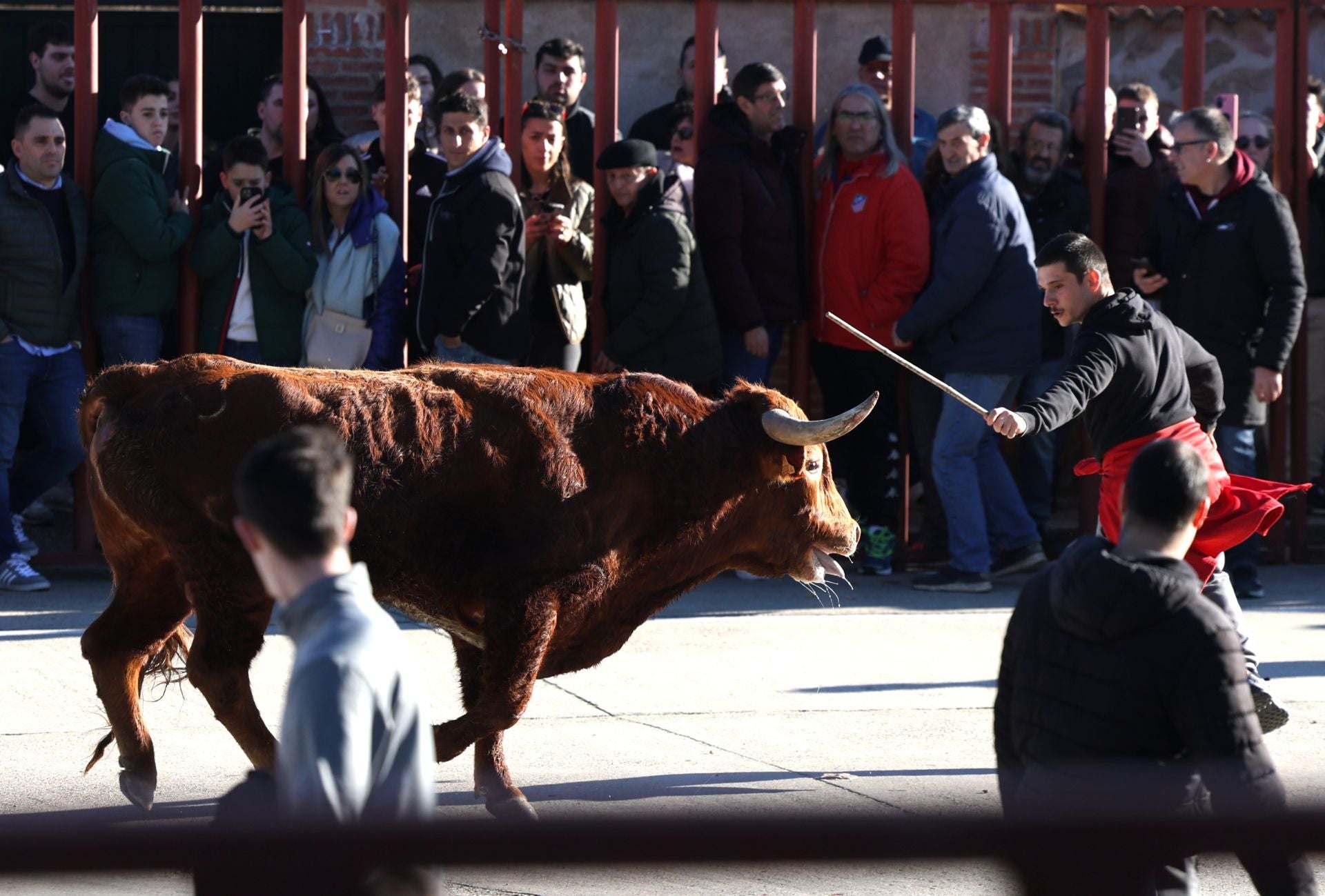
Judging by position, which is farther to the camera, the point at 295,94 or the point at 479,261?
the point at 295,94

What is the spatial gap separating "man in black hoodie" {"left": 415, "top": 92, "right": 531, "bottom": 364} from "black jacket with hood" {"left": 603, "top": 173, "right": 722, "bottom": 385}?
0.52 m

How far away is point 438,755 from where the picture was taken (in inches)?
207

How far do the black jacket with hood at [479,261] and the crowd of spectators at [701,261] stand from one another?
12 mm

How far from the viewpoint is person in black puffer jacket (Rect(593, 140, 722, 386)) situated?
877 centimetres

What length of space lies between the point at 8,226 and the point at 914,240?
4326mm

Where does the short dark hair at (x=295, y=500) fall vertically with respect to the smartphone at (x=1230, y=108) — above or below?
below

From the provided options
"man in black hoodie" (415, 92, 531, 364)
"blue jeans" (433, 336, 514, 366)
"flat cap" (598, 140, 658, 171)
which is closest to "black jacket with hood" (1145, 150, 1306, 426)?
"flat cap" (598, 140, 658, 171)

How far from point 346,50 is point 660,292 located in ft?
12.0

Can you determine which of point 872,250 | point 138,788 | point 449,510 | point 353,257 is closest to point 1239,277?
point 872,250

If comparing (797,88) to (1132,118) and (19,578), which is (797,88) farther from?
(19,578)

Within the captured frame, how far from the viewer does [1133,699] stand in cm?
343

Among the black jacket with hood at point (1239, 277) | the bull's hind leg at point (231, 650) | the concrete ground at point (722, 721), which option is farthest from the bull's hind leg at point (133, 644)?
the black jacket with hood at point (1239, 277)

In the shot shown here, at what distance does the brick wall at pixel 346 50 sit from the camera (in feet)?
37.1

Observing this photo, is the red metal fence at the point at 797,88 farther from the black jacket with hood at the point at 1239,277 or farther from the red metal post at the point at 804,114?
the black jacket with hood at the point at 1239,277
